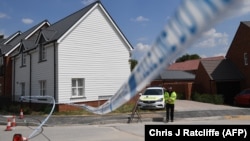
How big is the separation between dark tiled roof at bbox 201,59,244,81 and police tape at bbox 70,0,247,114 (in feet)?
107

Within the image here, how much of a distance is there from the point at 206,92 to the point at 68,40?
1634 centimetres

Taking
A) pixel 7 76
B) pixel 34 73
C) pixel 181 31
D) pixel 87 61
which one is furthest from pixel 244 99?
pixel 181 31

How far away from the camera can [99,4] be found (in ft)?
88.0

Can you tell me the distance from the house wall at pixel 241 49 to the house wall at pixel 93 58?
1296cm

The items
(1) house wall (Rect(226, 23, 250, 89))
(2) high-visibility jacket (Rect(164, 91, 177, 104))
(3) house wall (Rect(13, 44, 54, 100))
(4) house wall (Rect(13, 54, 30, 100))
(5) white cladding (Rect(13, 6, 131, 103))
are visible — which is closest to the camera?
(2) high-visibility jacket (Rect(164, 91, 177, 104))

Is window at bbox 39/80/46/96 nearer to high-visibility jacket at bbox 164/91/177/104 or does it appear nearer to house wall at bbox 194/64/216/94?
high-visibility jacket at bbox 164/91/177/104

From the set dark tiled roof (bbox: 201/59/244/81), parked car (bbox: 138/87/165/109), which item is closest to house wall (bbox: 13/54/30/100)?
parked car (bbox: 138/87/165/109)

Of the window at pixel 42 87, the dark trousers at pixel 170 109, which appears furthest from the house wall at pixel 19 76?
the dark trousers at pixel 170 109

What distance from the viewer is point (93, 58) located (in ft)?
85.4

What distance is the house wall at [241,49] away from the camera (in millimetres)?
32875

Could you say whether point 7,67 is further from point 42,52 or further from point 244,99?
point 244,99

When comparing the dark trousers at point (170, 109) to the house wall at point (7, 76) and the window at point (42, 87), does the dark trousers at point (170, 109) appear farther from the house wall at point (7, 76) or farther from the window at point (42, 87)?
the house wall at point (7, 76)

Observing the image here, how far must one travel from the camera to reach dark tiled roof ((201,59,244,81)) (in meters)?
33.6

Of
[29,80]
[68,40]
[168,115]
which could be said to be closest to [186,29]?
[168,115]
